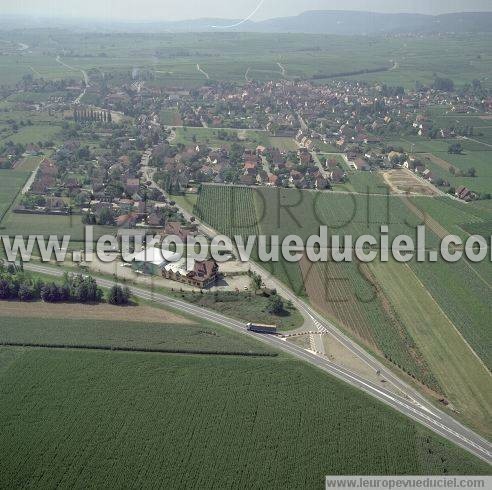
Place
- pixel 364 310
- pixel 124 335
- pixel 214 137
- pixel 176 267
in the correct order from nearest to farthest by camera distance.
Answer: pixel 124 335
pixel 364 310
pixel 176 267
pixel 214 137

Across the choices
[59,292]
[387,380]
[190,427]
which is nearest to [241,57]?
[59,292]

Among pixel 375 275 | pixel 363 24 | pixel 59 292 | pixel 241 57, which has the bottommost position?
pixel 375 275

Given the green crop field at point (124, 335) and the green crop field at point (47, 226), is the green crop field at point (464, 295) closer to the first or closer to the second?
the green crop field at point (124, 335)

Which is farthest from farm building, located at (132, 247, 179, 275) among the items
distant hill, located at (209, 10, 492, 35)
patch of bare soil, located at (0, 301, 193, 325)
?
distant hill, located at (209, 10, 492, 35)

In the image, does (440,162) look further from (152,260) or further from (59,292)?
(59,292)

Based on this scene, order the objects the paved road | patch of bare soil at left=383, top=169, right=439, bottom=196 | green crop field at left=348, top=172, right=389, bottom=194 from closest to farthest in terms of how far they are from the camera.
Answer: the paved road
green crop field at left=348, top=172, right=389, bottom=194
patch of bare soil at left=383, top=169, right=439, bottom=196

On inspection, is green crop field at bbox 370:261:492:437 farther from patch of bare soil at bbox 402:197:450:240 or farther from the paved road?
patch of bare soil at bbox 402:197:450:240

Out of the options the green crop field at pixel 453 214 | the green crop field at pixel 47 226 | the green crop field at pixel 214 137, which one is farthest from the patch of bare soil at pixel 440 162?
the green crop field at pixel 47 226

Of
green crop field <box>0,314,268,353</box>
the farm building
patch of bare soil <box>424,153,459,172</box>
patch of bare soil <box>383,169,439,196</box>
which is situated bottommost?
green crop field <box>0,314,268,353</box>
